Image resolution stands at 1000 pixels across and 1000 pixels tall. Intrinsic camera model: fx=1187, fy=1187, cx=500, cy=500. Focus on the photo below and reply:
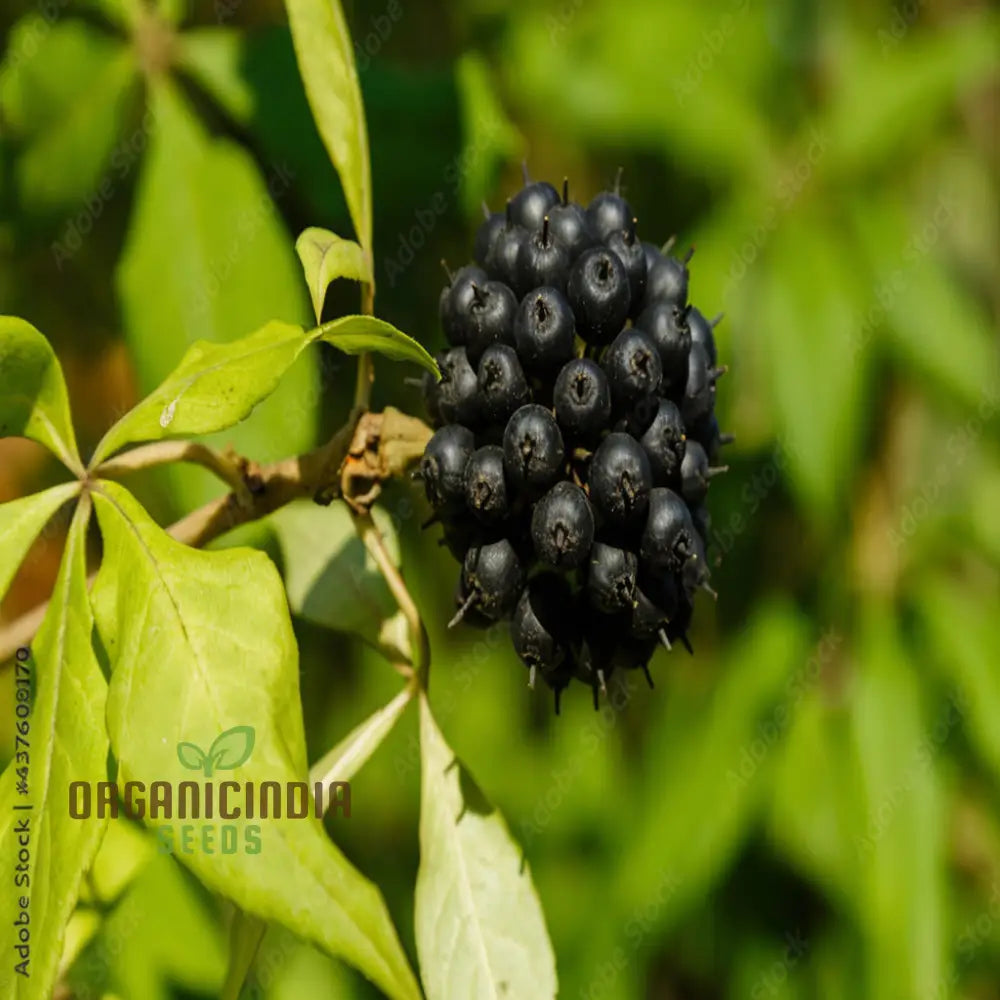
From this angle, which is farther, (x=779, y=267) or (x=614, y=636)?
(x=779, y=267)

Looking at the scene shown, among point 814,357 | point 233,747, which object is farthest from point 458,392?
point 814,357

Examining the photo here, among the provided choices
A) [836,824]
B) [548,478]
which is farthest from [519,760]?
[548,478]

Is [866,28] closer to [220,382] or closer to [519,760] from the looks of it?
[519,760]

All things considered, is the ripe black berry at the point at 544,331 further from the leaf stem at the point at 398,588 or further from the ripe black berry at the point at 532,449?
the leaf stem at the point at 398,588

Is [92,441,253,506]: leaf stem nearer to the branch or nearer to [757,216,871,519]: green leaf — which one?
the branch

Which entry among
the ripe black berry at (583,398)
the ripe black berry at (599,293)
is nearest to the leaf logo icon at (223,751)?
the ripe black berry at (583,398)

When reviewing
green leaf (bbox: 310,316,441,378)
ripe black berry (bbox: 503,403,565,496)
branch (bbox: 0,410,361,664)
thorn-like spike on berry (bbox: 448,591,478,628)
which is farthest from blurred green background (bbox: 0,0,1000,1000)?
green leaf (bbox: 310,316,441,378)
